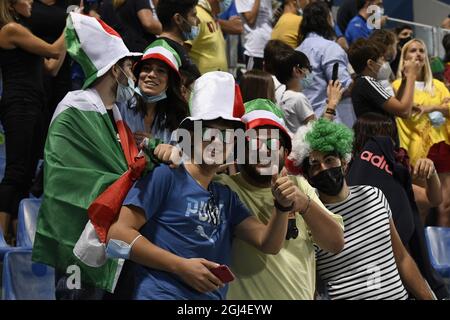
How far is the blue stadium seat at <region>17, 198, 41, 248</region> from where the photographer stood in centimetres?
539

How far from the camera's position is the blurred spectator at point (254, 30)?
8.56 m

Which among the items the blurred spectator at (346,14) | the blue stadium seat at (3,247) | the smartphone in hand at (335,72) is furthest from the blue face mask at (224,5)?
the blue stadium seat at (3,247)

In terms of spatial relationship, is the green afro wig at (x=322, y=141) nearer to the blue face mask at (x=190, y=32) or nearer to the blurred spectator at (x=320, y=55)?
the blue face mask at (x=190, y=32)

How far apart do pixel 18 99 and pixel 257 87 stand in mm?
1393

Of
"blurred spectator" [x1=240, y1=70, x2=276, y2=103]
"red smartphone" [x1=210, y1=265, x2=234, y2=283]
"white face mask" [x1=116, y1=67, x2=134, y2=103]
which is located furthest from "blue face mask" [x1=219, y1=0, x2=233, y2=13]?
"red smartphone" [x1=210, y1=265, x2=234, y2=283]

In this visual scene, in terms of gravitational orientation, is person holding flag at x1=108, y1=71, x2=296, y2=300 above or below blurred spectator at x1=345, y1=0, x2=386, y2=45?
above

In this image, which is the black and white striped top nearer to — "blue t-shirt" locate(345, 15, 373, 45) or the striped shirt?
the striped shirt

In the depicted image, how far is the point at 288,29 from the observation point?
322 inches

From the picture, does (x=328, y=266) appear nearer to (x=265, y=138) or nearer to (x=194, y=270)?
(x=265, y=138)

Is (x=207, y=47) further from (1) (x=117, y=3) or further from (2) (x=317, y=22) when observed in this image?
(2) (x=317, y=22)

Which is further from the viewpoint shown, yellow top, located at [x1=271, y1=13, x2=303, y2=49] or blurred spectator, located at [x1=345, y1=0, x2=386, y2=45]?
blurred spectator, located at [x1=345, y1=0, x2=386, y2=45]

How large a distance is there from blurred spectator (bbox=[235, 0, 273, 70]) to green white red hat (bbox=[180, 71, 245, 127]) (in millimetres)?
4797

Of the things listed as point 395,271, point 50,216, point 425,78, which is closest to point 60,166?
point 50,216

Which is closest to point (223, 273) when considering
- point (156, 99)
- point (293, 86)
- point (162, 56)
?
point (156, 99)
